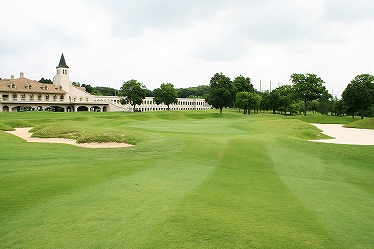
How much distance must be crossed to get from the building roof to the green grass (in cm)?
7978

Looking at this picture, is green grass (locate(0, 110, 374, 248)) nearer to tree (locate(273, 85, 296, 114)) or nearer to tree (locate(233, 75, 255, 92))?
tree (locate(273, 85, 296, 114))

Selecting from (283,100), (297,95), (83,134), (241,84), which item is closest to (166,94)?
(241,84)

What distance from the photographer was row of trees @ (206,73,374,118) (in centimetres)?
6725

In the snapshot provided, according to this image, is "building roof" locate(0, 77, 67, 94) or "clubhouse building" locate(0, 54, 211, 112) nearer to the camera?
"building roof" locate(0, 77, 67, 94)

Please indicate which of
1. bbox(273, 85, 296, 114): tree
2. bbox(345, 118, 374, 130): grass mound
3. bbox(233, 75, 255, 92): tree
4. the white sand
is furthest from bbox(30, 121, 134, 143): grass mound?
bbox(233, 75, 255, 92): tree

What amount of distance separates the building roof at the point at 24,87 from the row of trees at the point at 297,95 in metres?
50.9

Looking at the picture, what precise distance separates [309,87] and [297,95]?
3.78m

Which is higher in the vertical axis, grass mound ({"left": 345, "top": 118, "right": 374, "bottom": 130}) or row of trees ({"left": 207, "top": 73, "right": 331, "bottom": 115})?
row of trees ({"left": 207, "top": 73, "right": 331, "bottom": 115})

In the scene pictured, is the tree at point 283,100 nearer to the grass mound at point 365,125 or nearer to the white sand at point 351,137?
the grass mound at point 365,125

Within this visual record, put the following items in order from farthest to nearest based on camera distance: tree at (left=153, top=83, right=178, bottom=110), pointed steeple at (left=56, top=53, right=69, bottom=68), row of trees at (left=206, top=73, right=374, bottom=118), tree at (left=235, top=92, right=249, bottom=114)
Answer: tree at (left=153, top=83, right=178, bottom=110) → pointed steeple at (left=56, top=53, right=69, bottom=68) → tree at (left=235, top=92, right=249, bottom=114) → row of trees at (left=206, top=73, right=374, bottom=118)

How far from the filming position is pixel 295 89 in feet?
259

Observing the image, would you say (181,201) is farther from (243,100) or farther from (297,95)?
(243,100)

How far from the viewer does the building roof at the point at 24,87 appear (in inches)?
3359

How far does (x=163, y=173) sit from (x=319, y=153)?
12.5m
